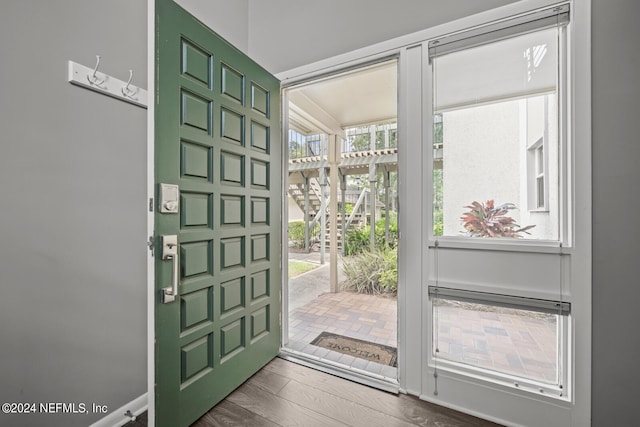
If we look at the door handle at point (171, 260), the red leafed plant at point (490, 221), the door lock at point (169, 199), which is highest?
the door lock at point (169, 199)

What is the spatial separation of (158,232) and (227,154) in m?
0.65

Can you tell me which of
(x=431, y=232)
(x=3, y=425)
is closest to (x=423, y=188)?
(x=431, y=232)

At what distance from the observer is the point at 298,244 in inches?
351

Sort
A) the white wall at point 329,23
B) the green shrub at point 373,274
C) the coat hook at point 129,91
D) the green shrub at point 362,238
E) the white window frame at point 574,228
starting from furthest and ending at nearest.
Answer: the green shrub at point 362,238 → the green shrub at point 373,274 → the white wall at point 329,23 → the coat hook at point 129,91 → the white window frame at point 574,228

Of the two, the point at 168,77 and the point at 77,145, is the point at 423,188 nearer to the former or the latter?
the point at 168,77

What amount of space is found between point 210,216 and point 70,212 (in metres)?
0.61

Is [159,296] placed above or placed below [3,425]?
above

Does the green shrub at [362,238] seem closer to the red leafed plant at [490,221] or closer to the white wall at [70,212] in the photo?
the red leafed plant at [490,221]

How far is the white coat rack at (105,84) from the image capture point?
130cm

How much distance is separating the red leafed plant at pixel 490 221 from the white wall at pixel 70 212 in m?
1.93

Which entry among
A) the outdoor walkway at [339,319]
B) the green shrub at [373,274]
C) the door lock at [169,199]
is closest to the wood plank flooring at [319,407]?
the outdoor walkway at [339,319]

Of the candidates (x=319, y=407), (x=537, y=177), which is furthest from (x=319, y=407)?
(x=537, y=177)

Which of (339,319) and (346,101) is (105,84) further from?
(339,319)

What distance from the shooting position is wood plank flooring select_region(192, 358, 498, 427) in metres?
1.51
